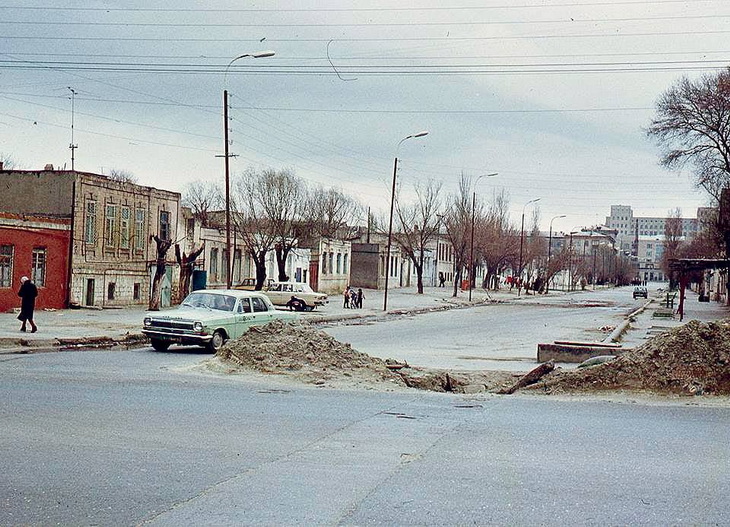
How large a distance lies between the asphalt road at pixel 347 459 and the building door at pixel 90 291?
28.7 metres

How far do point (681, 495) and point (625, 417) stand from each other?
14.8 ft

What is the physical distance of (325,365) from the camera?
1658 cm

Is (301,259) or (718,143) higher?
(718,143)

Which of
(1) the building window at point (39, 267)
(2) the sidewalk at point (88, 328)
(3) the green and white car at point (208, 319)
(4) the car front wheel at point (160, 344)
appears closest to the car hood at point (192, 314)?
(3) the green and white car at point (208, 319)

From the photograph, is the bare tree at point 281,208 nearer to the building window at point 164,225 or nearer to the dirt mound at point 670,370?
the building window at point 164,225

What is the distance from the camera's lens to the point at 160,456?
846 centimetres

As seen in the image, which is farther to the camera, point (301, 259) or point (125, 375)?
point (301, 259)

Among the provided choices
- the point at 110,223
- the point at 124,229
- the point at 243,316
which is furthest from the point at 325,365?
the point at 124,229

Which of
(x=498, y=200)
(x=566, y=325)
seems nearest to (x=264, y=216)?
(x=566, y=325)

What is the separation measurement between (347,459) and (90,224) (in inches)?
1402

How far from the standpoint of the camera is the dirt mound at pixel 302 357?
16.0 m

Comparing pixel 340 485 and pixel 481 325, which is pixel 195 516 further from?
pixel 481 325

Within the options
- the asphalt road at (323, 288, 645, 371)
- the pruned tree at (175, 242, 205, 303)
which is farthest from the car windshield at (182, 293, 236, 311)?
the pruned tree at (175, 242, 205, 303)

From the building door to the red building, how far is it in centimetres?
163
